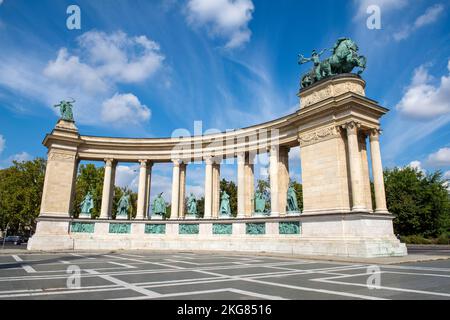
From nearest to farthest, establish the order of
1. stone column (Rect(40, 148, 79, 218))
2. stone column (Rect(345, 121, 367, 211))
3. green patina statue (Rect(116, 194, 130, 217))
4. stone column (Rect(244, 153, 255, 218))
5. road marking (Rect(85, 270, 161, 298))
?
road marking (Rect(85, 270, 161, 298)) < stone column (Rect(345, 121, 367, 211)) < stone column (Rect(40, 148, 79, 218)) < stone column (Rect(244, 153, 255, 218)) < green patina statue (Rect(116, 194, 130, 217))

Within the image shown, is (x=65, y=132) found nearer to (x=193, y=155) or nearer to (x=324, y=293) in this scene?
(x=193, y=155)

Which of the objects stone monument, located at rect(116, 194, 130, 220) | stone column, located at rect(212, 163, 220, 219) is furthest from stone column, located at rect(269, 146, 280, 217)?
stone monument, located at rect(116, 194, 130, 220)

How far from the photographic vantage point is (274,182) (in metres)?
32.7

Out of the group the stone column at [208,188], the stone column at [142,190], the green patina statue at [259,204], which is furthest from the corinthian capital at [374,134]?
the stone column at [142,190]

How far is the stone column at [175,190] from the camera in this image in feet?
125

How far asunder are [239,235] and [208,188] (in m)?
6.80

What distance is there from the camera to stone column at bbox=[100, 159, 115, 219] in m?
37.4

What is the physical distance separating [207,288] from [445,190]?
61043 millimetres

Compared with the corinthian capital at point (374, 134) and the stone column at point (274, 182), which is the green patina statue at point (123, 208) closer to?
the stone column at point (274, 182)

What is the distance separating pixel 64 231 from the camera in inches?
1359

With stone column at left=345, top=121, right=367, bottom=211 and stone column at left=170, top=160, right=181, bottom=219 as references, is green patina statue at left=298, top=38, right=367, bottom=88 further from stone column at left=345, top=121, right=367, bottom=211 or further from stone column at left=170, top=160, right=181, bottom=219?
stone column at left=170, top=160, right=181, bottom=219

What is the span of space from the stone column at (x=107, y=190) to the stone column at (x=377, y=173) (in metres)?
28.0

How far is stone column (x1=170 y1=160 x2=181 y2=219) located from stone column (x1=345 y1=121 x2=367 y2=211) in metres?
20.2

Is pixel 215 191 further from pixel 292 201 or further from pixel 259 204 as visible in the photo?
pixel 292 201
